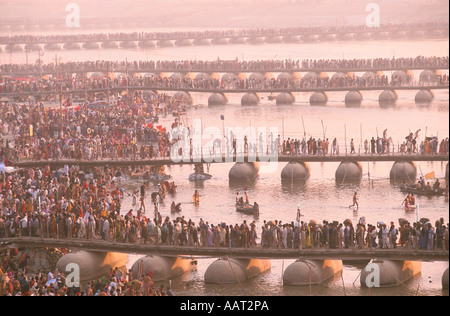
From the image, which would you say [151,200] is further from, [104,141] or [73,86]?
[73,86]

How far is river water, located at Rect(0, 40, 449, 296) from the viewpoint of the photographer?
44.4m

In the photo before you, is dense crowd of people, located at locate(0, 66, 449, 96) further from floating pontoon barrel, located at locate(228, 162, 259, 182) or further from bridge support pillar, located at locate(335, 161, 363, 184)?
bridge support pillar, located at locate(335, 161, 363, 184)

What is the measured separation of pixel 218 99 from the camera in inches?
4269

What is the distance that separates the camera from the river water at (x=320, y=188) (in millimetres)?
44438

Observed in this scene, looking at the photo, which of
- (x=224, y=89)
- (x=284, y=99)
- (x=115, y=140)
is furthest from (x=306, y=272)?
(x=284, y=99)

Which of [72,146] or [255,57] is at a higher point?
[255,57]

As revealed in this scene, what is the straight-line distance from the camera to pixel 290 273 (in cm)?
4394

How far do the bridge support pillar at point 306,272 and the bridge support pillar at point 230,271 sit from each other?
5.58ft

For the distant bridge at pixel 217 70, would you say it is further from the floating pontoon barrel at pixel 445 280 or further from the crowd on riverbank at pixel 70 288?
the crowd on riverbank at pixel 70 288

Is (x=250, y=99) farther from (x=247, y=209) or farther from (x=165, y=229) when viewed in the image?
(x=165, y=229)

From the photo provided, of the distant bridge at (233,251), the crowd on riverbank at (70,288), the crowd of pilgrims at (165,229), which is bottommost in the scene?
the crowd on riverbank at (70,288)

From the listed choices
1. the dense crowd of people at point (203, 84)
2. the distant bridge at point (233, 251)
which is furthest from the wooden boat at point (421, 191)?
the dense crowd of people at point (203, 84)
